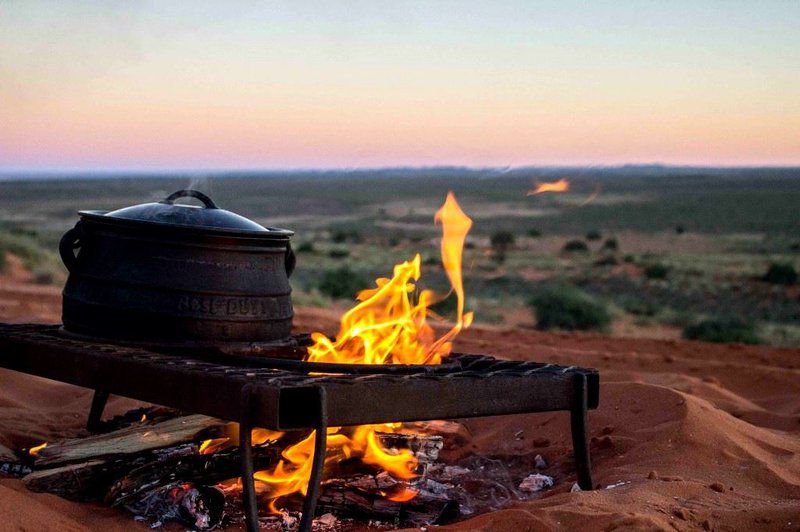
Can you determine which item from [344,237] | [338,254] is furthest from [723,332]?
[344,237]

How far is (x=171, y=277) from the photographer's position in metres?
4.59

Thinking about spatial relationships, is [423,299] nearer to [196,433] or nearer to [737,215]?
[196,433]

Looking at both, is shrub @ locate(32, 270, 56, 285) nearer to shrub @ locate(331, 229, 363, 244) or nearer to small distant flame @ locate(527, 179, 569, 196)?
small distant flame @ locate(527, 179, 569, 196)

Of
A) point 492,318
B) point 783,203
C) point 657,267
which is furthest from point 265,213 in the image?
point 492,318

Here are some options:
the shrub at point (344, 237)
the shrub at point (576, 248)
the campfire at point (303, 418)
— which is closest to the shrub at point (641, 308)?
the campfire at point (303, 418)

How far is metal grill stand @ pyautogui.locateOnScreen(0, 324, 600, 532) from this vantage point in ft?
12.1

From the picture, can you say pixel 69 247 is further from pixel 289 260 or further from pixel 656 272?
pixel 656 272

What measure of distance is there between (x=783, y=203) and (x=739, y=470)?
66186 millimetres

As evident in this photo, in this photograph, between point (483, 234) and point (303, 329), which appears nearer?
point (303, 329)

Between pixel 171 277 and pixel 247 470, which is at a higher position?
pixel 171 277

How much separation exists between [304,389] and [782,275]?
22.0 m

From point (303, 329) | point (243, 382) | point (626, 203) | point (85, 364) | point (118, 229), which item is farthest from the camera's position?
point (626, 203)

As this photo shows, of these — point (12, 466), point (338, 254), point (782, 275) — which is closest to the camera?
point (12, 466)

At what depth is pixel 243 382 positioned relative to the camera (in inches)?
146
